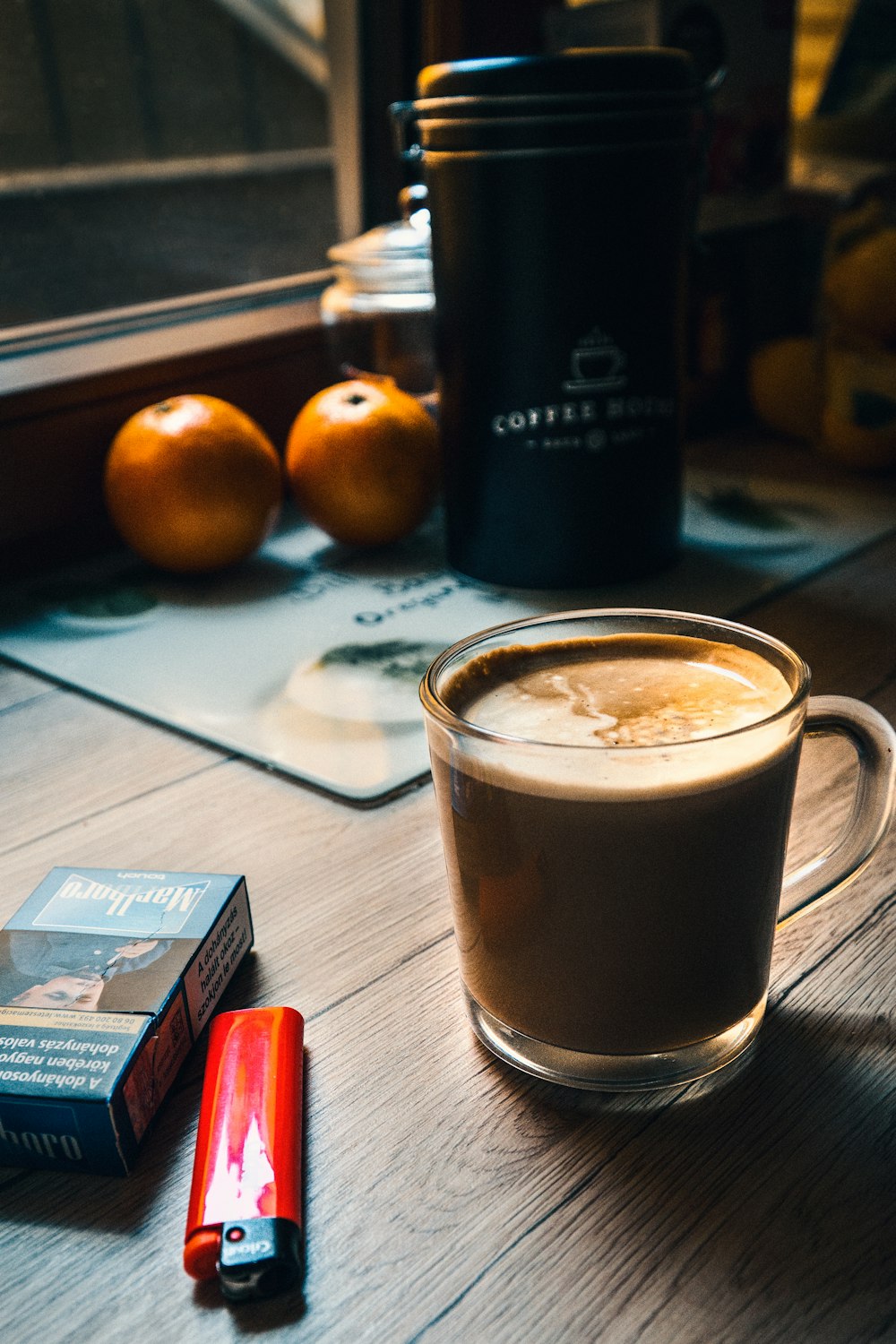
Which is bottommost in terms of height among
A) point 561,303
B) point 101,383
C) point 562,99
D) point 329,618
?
point 329,618

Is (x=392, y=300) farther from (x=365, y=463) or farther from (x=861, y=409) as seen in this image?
(x=861, y=409)

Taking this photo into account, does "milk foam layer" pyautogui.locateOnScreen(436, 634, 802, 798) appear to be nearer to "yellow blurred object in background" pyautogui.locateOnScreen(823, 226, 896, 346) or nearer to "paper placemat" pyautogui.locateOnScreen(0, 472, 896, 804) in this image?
"paper placemat" pyautogui.locateOnScreen(0, 472, 896, 804)

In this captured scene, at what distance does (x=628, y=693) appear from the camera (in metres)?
0.45

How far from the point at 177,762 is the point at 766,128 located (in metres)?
1.05

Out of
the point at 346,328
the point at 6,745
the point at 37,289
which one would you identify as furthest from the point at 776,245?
the point at 6,745

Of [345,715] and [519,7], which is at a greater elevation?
[519,7]

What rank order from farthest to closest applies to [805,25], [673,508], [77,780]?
[805,25]
[673,508]
[77,780]

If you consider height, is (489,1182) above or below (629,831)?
below

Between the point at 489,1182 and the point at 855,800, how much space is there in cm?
19

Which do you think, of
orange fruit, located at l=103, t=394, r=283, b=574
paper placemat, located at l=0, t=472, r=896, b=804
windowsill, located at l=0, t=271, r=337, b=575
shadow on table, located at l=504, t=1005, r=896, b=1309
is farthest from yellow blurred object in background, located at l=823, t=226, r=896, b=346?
shadow on table, located at l=504, t=1005, r=896, b=1309

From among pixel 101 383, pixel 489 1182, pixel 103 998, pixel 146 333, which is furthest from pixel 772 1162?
pixel 146 333

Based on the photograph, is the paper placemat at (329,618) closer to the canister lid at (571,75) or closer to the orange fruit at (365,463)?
the orange fruit at (365,463)

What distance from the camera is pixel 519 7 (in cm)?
137

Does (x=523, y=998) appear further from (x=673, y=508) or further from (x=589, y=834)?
(x=673, y=508)
